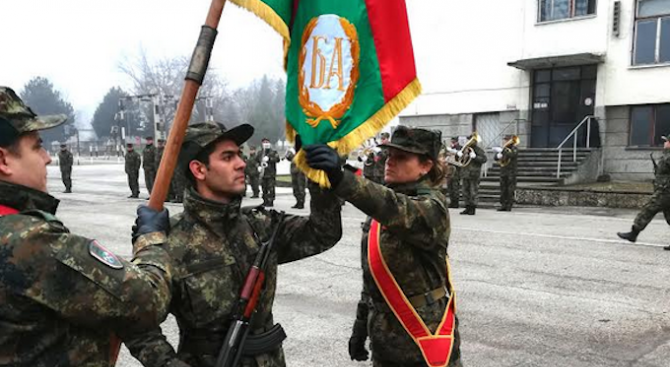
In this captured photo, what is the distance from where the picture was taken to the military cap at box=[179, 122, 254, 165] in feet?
8.28

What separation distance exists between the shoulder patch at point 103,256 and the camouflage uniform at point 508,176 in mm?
13759

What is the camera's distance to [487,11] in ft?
72.8

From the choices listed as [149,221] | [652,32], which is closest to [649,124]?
[652,32]

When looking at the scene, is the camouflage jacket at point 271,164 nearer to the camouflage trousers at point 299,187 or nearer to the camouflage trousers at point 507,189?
the camouflage trousers at point 299,187

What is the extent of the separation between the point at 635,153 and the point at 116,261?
2111 cm

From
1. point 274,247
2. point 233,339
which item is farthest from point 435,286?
point 233,339

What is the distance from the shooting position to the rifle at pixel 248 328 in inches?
87.3

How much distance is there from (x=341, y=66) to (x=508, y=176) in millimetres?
12731

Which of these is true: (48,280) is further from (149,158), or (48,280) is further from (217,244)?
(149,158)

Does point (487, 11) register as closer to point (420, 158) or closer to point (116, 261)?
point (420, 158)

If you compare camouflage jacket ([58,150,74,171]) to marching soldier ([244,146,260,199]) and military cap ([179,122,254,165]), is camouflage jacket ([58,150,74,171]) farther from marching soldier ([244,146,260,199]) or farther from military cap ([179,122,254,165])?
military cap ([179,122,254,165])

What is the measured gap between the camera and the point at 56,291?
1636 millimetres

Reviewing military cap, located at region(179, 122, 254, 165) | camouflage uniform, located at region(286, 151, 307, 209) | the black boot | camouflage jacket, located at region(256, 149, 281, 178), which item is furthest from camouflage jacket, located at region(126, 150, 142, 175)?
military cap, located at region(179, 122, 254, 165)

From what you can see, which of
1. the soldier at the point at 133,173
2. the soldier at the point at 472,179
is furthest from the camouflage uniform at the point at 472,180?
the soldier at the point at 133,173
